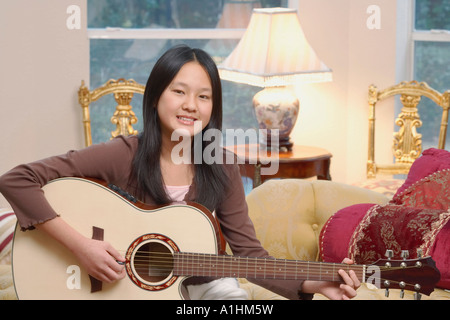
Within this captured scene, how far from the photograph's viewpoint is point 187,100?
1.81 m

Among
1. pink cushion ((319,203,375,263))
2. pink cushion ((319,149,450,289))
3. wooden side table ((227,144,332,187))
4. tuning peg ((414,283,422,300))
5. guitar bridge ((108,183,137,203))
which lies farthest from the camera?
wooden side table ((227,144,332,187))

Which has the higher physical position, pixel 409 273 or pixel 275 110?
pixel 275 110

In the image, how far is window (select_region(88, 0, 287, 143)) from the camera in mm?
4023

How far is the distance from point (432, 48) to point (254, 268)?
2793 millimetres

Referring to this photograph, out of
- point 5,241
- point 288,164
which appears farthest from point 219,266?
point 288,164

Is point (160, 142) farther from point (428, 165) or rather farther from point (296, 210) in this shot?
point (428, 165)

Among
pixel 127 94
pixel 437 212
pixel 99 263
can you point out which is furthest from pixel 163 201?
pixel 127 94

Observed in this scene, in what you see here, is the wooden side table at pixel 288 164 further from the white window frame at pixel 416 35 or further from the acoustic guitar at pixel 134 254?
the acoustic guitar at pixel 134 254

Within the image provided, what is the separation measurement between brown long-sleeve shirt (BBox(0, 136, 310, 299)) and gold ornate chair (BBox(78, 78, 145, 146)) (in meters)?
1.82

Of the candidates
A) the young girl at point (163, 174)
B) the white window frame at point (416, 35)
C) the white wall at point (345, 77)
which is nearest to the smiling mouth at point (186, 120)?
the young girl at point (163, 174)

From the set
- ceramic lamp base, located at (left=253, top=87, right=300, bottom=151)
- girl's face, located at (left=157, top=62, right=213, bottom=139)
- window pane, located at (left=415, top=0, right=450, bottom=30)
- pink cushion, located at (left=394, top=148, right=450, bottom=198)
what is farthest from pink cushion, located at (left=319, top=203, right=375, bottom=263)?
window pane, located at (left=415, top=0, right=450, bottom=30)

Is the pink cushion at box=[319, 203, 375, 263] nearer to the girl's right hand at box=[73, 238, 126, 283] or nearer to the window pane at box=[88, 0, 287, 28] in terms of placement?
the girl's right hand at box=[73, 238, 126, 283]

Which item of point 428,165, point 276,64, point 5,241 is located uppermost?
point 276,64

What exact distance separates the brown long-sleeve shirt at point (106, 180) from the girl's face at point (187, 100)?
14cm
